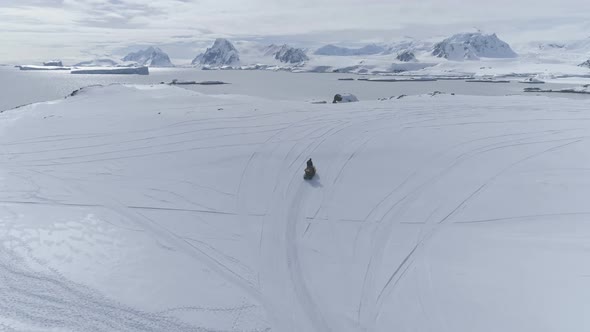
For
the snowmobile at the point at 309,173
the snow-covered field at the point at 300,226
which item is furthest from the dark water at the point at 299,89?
the snowmobile at the point at 309,173

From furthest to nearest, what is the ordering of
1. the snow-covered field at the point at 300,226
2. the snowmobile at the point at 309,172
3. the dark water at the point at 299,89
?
the dark water at the point at 299,89 < the snowmobile at the point at 309,172 < the snow-covered field at the point at 300,226

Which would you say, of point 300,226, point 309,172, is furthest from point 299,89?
point 300,226

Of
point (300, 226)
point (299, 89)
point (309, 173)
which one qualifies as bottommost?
point (300, 226)

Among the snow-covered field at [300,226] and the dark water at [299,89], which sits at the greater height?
the dark water at [299,89]

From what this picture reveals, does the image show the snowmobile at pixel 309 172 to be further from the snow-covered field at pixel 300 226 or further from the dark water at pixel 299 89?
the dark water at pixel 299 89

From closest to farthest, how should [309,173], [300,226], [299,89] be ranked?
[300,226] → [309,173] → [299,89]

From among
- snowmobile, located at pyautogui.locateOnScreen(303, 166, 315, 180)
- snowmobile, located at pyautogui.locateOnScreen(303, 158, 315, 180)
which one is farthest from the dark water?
snowmobile, located at pyautogui.locateOnScreen(303, 166, 315, 180)

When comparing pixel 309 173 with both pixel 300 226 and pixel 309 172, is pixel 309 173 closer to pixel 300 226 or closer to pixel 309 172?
pixel 309 172

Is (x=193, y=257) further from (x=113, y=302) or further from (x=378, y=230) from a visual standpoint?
(x=378, y=230)
